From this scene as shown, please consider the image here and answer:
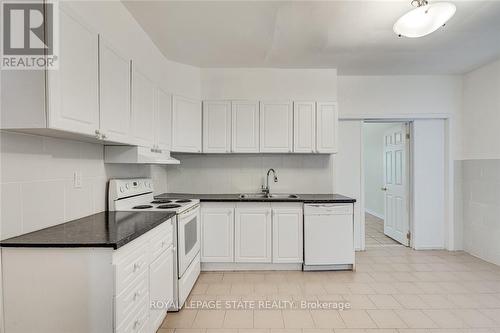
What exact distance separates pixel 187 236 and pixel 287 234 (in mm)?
1245

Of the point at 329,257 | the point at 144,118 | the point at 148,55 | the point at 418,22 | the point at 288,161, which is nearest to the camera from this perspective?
the point at 418,22

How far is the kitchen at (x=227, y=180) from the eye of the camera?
142cm

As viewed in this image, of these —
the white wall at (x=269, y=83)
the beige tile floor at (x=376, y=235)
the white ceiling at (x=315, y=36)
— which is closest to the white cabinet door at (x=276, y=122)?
the white wall at (x=269, y=83)

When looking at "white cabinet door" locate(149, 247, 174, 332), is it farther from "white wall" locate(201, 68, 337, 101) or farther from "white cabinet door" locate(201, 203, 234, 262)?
"white wall" locate(201, 68, 337, 101)

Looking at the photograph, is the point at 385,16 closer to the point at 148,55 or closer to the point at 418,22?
Answer: the point at 418,22

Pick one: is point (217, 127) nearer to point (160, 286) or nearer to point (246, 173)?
point (246, 173)

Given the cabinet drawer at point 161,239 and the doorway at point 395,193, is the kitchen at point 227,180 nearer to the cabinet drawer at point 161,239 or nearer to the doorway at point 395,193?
the cabinet drawer at point 161,239

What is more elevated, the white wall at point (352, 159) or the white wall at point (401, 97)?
the white wall at point (401, 97)

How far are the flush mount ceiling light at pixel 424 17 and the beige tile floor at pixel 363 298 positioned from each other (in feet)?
7.79

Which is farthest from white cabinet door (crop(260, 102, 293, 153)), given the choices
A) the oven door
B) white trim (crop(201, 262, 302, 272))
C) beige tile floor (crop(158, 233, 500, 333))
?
beige tile floor (crop(158, 233, 500, 333))

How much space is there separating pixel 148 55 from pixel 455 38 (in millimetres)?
3233

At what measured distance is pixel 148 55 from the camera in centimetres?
277

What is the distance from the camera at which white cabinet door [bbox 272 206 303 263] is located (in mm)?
3320

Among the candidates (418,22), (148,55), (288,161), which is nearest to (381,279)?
(288,161)
